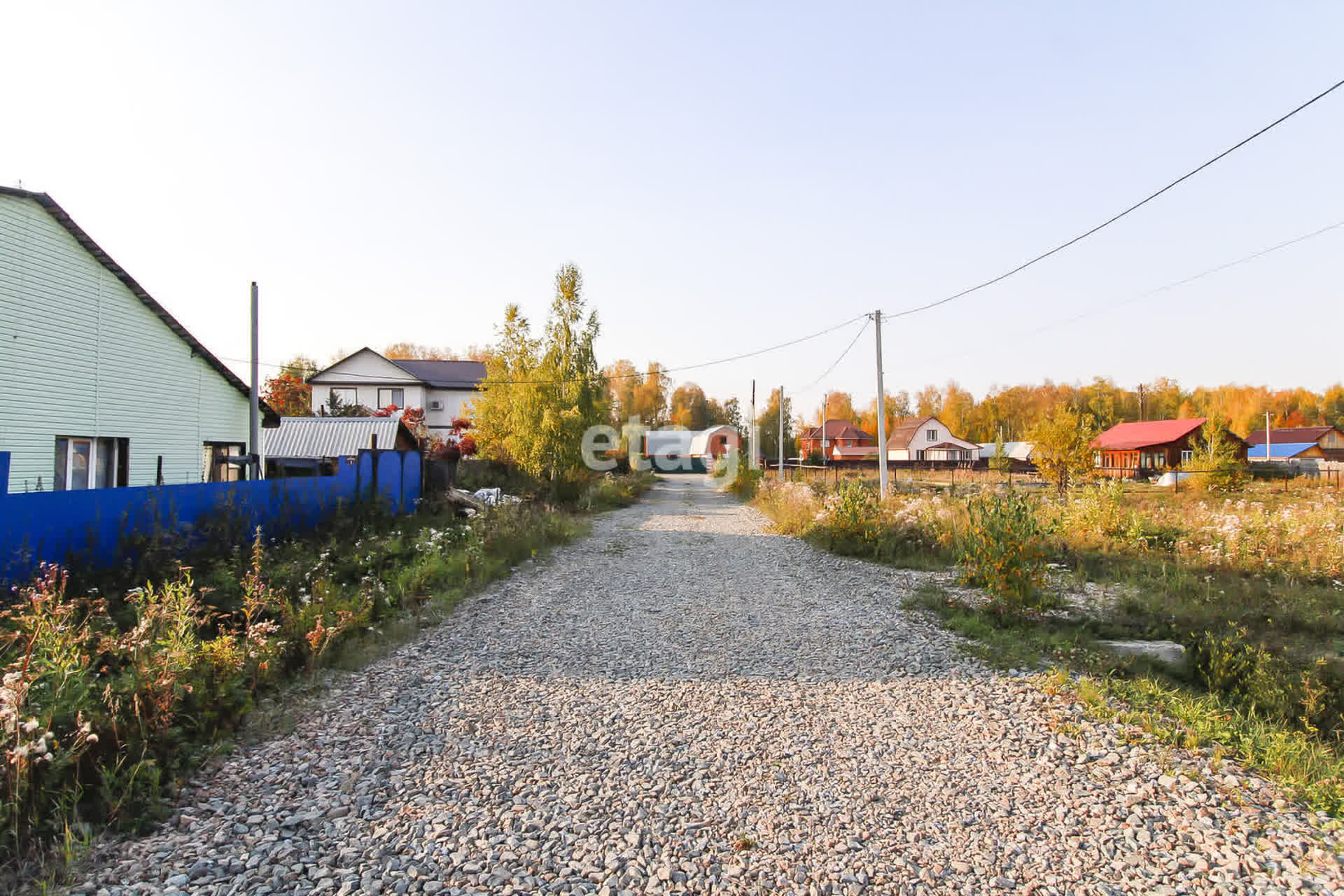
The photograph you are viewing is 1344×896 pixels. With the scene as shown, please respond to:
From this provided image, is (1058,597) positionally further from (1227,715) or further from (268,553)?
(268,553)

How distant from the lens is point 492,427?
21.8 m

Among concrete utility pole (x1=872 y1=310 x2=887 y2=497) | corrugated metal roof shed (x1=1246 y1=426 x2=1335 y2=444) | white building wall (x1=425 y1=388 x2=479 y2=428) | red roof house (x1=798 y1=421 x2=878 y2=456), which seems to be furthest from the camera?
red roof house (x1=798 y1=421 x2=878 y2=456)

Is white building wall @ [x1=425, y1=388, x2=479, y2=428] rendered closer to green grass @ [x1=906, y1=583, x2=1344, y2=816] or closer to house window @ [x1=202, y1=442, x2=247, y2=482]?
house window @ [x1=202, y1=442, x2=247, y2=482]

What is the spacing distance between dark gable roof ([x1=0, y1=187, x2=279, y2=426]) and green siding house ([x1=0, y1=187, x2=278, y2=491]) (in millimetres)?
21

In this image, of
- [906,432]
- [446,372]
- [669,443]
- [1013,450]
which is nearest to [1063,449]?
[446,372]

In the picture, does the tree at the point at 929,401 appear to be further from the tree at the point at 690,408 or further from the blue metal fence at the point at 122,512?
the blue metal fence at the point at 122,512

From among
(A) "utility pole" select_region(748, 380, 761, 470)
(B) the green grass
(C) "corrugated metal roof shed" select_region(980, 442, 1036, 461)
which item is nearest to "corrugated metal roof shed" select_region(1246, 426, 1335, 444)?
(C) "corrugated metal roof shed" select_region(980, 442, 1036, 461)

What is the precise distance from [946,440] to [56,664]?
73992 millimetres

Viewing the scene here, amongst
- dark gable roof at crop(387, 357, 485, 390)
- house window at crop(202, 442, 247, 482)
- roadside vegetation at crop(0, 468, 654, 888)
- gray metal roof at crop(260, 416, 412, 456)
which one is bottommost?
roadside vegetation at crop(0, 468, 654, 888)

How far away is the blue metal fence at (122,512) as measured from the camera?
6.57m

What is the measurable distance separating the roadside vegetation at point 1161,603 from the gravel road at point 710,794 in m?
0.43

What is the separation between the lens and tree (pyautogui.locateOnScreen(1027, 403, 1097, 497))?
25.5 m

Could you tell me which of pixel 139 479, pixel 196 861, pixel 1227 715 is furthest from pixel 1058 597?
pixel 139 479

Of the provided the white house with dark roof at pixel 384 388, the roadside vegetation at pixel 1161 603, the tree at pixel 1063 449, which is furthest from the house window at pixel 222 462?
the tree at pixel 1063 449
